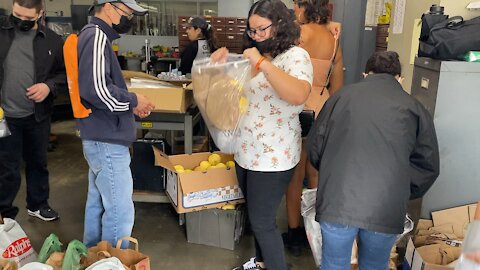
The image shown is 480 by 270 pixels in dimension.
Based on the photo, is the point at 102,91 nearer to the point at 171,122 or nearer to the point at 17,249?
the point at 17,249

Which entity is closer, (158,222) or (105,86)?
(105,86)

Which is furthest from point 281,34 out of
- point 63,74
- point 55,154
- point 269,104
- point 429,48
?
point 55,154

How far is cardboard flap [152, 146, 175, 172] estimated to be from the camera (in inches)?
97.6

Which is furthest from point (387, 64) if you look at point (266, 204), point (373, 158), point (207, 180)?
point (207, 180)

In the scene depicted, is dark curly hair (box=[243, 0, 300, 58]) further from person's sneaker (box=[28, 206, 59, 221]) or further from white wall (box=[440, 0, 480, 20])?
person's sneaker (box=[28, 206, 59, 221])

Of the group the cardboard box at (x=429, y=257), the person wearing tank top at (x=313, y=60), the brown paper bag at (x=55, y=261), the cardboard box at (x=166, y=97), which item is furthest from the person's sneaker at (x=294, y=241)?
the brown paper bag at (x=55, y=261)

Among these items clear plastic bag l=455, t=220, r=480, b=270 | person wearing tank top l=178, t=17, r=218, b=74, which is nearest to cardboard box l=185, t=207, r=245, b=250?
clear plastic bag l=455, t=220, r=480, b=270

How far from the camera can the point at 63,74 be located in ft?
8.74

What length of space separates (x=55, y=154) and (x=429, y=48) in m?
3.92

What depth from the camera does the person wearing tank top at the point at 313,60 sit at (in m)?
2.41

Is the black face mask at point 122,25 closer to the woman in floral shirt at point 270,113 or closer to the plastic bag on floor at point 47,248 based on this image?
the woman in floral shirt at point 270,113

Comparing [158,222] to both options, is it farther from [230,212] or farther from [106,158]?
[106,158]

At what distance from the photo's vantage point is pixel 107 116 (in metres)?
1.79

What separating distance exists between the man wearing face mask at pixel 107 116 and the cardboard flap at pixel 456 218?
1531 millimetres
